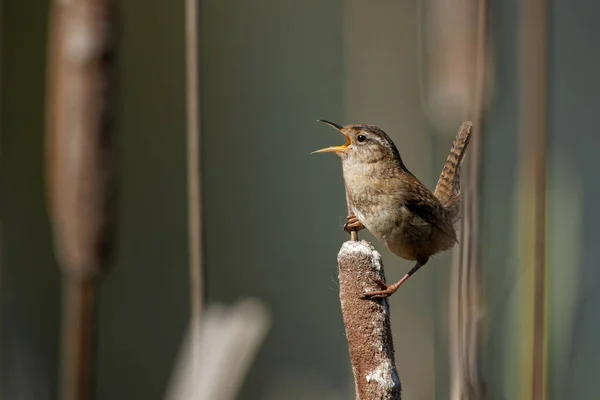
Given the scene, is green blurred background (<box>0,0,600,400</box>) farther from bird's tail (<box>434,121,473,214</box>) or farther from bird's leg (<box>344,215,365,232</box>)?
bird's leg (<box>344,215,365,232</box>)

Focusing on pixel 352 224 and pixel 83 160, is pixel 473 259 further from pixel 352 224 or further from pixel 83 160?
pixel 83 160

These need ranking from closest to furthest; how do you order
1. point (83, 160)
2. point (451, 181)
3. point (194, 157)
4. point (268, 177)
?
Answer: point (83, 160) → point (194, 157) → point (451, 181) → point (268, 177)

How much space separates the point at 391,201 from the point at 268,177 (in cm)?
142

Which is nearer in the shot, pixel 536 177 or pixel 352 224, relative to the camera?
pixel 536 177

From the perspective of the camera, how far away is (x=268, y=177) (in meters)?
3.20

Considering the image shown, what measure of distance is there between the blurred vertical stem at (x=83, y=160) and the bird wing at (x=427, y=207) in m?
1.20

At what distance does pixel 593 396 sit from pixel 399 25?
3.99ft

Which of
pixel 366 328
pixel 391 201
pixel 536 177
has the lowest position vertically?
pixel 366 328

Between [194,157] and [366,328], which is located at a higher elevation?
[194,157]

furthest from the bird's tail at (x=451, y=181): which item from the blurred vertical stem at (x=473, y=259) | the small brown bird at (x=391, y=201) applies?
the blurred vertical stem at (x=473, y=259)

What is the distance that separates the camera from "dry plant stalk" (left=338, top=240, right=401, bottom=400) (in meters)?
1.21

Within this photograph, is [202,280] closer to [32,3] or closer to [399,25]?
[399,25]

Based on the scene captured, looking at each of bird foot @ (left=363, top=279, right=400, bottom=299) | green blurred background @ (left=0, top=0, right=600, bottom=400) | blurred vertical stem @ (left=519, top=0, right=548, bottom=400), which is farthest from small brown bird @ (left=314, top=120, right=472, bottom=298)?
bird foot @ (left=363, top=279, right=400, bottom=299)

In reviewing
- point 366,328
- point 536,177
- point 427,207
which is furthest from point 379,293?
point 427,207
